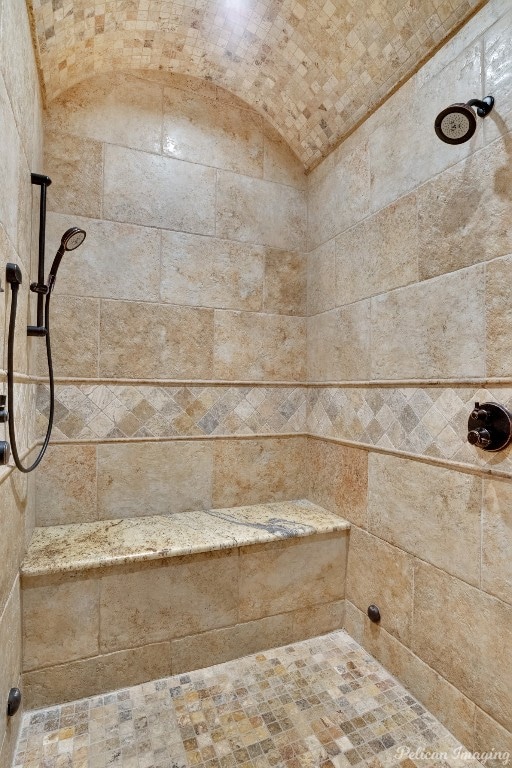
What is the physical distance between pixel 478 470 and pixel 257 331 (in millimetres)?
1281

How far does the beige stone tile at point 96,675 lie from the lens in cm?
141

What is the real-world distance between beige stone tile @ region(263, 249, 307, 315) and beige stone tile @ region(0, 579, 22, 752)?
1.67 metres

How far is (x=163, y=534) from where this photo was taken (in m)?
1.73

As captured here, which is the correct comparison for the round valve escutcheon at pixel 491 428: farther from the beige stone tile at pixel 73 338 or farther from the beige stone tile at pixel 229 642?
the beige stone tile at pixel 73 338

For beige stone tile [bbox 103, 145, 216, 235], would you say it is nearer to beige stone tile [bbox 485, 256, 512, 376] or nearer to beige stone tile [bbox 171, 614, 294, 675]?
beige stone tile [bbox 485, 256, 512, 376]

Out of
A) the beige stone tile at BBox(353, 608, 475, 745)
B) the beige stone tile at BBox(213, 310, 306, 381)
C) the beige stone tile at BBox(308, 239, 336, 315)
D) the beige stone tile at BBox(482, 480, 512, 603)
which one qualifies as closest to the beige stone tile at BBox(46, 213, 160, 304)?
the beige stone tile at BBox(213, 310, 306, 381)

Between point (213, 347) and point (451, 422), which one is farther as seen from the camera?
point (213, 347)

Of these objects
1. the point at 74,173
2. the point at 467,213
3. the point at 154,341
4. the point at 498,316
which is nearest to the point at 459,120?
the point at 467,213

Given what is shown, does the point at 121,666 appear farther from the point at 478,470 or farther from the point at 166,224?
the point at 166,224

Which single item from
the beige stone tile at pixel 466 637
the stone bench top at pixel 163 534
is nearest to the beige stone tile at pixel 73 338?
the stone bench top at pixel 163 534

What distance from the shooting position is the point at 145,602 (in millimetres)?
1545

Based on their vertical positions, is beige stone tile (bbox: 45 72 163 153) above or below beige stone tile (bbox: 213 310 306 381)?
above

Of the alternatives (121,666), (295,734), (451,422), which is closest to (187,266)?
(451,422)

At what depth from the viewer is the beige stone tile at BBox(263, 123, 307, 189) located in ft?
7.32
